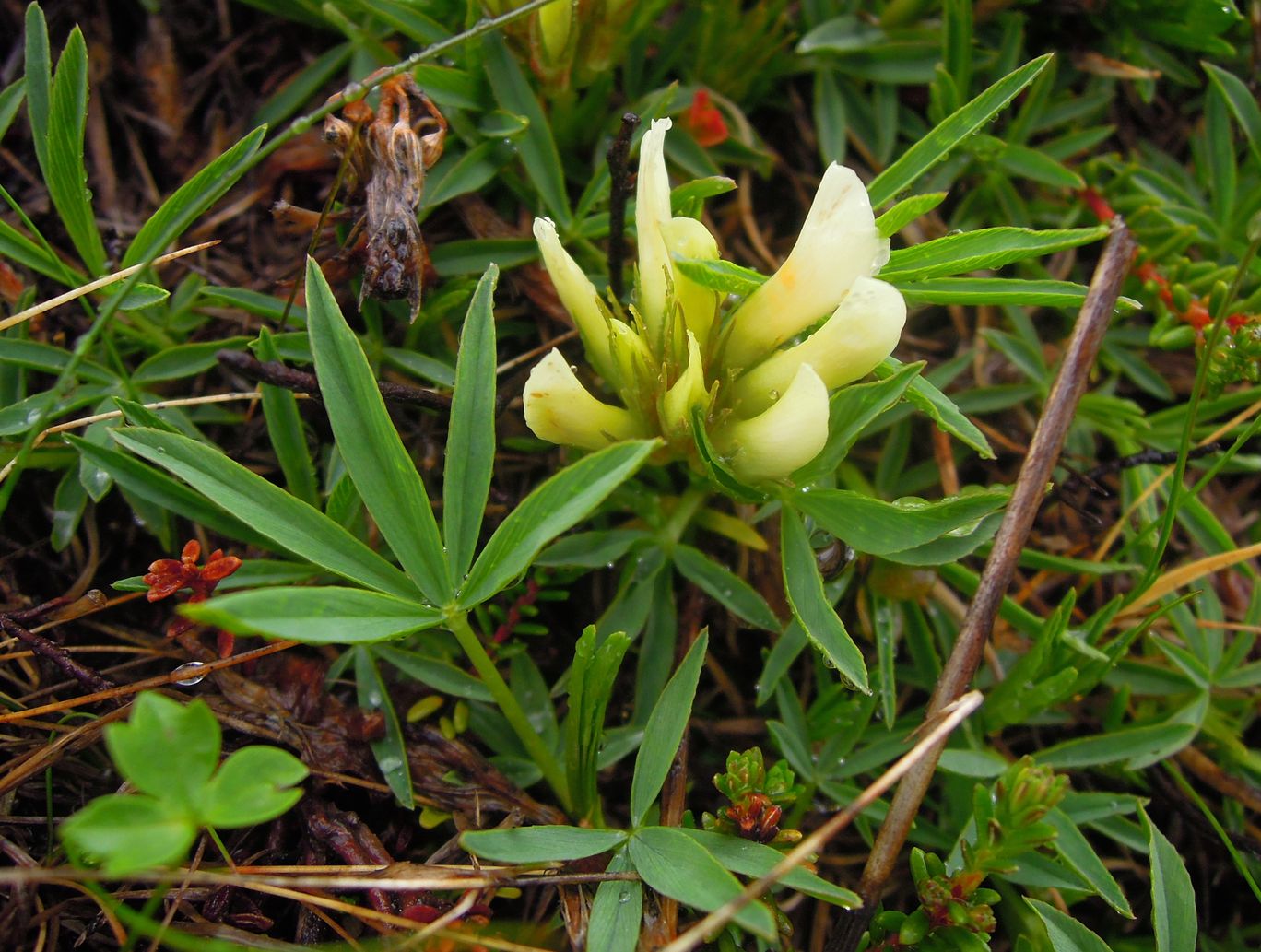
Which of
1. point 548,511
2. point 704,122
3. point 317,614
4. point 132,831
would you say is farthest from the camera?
point 704,122

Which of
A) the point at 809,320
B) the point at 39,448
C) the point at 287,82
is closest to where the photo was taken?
the point at 809,320

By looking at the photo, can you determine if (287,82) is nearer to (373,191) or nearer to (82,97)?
(82,97)

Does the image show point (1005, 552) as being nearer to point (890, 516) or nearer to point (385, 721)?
point (890, 516)

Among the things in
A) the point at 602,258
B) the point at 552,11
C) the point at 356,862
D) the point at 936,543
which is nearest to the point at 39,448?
the point at 356,862

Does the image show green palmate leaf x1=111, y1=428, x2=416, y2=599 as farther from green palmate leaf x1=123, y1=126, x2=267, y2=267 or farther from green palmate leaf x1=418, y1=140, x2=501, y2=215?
green palmate leaf x1=418, y1=140, x2=501, y2=215

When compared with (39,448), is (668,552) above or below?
below

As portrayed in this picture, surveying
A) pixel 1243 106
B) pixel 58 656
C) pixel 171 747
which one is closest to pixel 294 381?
pixel 58 656

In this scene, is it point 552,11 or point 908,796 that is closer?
point 908,796
